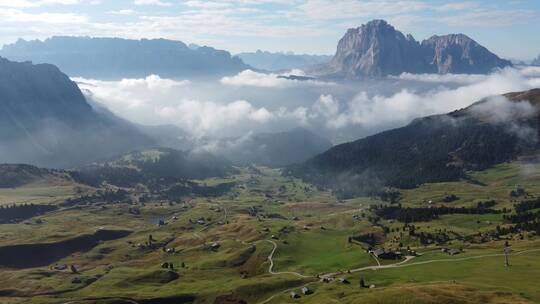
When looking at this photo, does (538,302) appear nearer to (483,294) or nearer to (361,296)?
(483,294)

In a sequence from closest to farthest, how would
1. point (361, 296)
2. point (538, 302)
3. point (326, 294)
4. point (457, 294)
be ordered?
1. point (538, 302)
2. point (457, 294)
3. point (361, 296)
4. point (326, 294)

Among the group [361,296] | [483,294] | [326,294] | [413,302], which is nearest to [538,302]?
[483,294]

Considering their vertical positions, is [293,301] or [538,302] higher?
[538,302]

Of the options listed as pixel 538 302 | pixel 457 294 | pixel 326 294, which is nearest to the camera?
pixel 538 302

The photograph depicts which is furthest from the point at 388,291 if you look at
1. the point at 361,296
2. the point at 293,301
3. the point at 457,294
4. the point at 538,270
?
the point at 538,270

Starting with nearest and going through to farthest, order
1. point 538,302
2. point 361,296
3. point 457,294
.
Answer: point 538,302, point 457,294, point 361,296

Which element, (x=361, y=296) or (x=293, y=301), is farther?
(x=293, y=301)

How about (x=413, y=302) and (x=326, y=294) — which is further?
(x=326, y=294)

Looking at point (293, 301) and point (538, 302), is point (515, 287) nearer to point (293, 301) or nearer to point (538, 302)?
point (538, 302)

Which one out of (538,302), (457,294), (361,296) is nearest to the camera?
(538,302)
